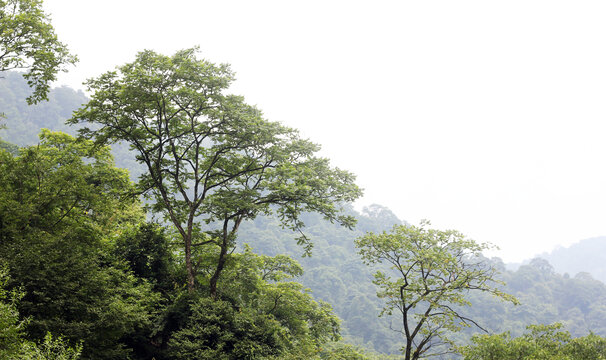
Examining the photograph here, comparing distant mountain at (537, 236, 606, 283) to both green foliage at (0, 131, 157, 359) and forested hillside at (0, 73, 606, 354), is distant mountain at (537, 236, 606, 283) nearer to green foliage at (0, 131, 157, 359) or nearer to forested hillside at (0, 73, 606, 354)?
forested hillside at (0, 73, 606, 354)

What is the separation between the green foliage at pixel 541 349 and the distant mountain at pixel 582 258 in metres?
204

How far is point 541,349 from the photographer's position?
404 inches

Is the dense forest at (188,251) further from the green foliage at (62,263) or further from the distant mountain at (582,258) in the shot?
the distant mountain at (582,258)

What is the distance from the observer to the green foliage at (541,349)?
397 inches

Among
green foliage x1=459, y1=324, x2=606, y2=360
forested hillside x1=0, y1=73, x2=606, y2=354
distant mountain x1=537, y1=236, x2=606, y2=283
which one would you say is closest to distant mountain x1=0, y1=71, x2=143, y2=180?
forested hillside x1=0, y1=73, x2=606, y2=354

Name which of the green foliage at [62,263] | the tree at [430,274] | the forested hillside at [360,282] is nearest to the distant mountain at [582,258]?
the forested hillside at [360,282]

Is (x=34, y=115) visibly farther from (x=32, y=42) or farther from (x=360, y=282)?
(x=32, y=42)

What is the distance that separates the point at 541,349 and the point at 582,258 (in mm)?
219399

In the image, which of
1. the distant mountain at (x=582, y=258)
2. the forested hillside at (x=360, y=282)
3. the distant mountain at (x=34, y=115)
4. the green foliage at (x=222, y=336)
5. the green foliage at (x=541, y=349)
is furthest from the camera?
the distant mountain at (x=582, y=258)

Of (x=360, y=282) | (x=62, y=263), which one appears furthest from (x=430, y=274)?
(x=360, y=282)

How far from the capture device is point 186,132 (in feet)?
48.5

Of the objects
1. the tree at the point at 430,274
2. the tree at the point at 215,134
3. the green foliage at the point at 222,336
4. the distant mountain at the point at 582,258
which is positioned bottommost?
the green foliage at the point at 222,336

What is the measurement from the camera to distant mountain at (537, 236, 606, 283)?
592 ft

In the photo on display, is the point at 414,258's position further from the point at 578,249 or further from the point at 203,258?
the point at 578,249
